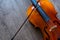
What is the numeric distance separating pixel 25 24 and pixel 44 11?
207 millimetres

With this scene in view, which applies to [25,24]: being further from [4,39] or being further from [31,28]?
[4,39]

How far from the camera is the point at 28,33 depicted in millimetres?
1128

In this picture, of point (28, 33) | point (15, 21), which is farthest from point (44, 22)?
point (15, 21)

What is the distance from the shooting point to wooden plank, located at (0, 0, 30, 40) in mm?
1132

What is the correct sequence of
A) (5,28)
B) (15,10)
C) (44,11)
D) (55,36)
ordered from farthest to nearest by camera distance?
1. (15,10)
2. (5,28)
3. (44,11)
4. (55,36)

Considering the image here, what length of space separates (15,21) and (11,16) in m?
0.07

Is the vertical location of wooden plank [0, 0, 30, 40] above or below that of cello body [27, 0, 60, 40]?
above

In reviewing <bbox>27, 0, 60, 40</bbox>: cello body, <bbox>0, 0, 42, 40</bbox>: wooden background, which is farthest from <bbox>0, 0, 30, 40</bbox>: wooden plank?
<bbox>27, 0, 60, 40</bbox>: cello body

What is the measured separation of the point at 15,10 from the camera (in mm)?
1301

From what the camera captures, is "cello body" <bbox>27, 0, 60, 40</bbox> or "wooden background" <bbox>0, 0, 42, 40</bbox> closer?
"cello body" <bbox>27, 0, 60, 40</bbox>

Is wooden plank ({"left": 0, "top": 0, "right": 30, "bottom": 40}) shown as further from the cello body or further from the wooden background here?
the cello body

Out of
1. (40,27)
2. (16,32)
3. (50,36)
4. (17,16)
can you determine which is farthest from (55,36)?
(17,16)

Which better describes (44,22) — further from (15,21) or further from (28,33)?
(15,21)

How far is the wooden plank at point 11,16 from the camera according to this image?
1132 mm
